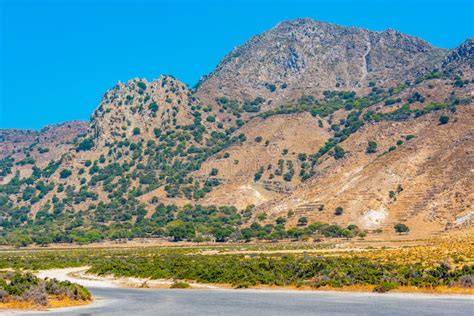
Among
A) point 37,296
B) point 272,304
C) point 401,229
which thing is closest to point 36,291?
point 37,296

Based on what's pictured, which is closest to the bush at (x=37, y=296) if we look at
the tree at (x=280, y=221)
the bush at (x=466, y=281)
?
the bush at (x=466, y=281)

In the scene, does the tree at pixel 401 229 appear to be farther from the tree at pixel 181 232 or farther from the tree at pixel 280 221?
the tree at pixel 181 232

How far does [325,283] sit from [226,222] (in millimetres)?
127473

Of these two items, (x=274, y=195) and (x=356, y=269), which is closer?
(x=356, y=269)

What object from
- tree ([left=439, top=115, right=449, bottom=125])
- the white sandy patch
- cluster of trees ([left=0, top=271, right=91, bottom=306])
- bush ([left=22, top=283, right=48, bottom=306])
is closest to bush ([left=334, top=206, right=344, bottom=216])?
tree ([left=439, top=115, right=449, bottom=125])

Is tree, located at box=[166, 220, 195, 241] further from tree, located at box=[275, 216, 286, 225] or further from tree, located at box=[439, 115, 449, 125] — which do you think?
tree, located at box=[439, 115, 449, 125]

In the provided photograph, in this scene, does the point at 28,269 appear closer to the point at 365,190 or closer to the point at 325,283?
the point at 325,283

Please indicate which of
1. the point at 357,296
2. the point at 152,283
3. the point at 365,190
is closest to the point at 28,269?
the point at 152,283

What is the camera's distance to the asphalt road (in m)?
34.8

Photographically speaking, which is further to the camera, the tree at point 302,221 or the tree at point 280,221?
the tree at point 280,221

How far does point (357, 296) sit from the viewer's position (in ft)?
144

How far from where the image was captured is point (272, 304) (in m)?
39.3

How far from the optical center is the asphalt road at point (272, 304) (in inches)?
1368

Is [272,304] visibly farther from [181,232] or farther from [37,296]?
[181,232]
